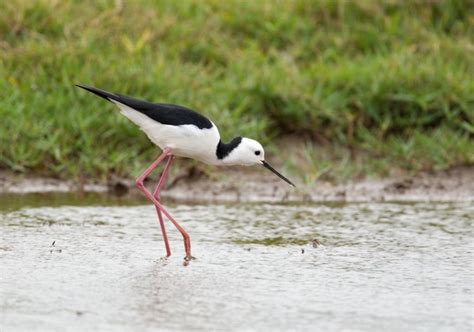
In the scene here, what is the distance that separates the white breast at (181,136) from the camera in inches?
220

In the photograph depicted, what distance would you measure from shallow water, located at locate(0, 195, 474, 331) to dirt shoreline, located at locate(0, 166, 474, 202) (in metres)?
0.25

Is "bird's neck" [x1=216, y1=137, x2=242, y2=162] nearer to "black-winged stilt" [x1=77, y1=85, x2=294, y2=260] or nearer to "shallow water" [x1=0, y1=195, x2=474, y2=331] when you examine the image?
"black-winged stilt" [x1=77, y1=85, x2=294, y2=260]

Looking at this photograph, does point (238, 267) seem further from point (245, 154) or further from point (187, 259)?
point (245, 154)

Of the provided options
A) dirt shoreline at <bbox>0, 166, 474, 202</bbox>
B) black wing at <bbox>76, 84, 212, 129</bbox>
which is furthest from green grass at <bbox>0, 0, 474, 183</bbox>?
black wing at <bbox>76, 84, 212, 129</bbox>

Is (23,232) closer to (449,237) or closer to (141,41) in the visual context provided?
(449,237)

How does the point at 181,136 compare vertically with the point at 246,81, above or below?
below

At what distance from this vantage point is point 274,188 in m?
7.09

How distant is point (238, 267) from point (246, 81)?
302 cm

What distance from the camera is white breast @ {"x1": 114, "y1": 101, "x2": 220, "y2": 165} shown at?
220 inches

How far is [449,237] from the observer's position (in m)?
5.67

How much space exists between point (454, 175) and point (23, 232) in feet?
10.3

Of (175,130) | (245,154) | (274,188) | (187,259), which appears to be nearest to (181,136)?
(175,130)

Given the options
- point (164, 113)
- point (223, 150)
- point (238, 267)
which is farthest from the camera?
point (223, 150)

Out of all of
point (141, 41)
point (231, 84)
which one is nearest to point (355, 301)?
point (231, 84)
